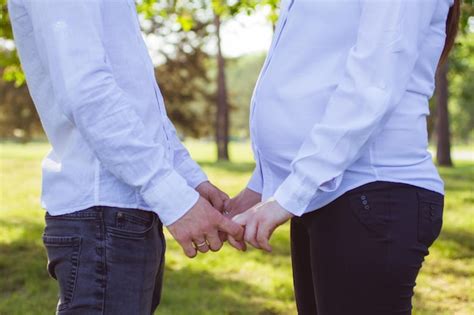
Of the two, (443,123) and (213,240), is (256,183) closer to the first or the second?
(213,240)

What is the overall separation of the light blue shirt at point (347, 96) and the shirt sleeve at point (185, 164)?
42 centimetres

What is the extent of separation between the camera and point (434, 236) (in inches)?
74.0

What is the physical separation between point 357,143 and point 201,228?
18.8 inches

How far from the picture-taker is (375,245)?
5.90 ft

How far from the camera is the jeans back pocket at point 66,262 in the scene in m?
1.83

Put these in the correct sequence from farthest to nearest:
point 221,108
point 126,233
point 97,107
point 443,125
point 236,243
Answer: point 221,108
point 443,125
point 236,243
point 126,233
point 97,107

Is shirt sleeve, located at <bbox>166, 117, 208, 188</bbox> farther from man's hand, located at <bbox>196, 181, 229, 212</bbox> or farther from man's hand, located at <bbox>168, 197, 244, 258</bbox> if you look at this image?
man's hand, located at <bbox>168, 197, 244, 258</bbox>

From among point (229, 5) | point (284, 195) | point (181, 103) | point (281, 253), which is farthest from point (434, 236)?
point (181, 103)

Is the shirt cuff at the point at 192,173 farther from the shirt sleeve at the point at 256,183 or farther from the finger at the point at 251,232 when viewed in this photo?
the finger at the point at 251,232

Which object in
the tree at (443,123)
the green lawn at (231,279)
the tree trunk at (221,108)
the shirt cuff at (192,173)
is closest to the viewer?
the shirt cuff at (192,173)

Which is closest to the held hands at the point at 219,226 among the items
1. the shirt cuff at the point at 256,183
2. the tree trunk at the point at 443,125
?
the shirt cuff at the point at 256,183

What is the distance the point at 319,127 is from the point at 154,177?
46 cm

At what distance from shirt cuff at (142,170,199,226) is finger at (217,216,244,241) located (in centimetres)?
11

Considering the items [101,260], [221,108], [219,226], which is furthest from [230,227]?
[221,108]
